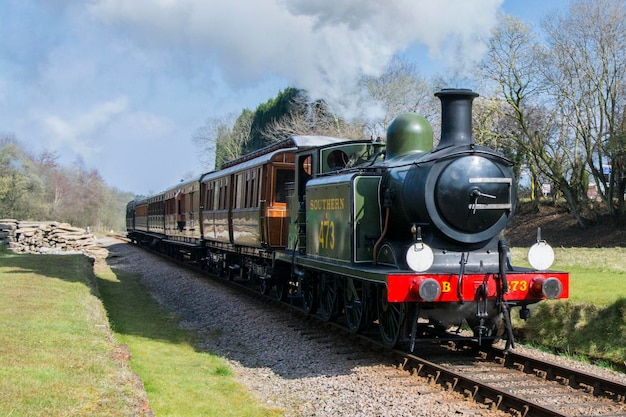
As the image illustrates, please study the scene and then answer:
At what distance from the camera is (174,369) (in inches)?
318

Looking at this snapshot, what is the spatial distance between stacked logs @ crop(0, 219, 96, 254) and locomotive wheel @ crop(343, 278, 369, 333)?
20.4 m

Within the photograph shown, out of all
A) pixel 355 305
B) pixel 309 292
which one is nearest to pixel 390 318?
pixel 355 305

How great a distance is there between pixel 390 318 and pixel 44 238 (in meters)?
22.9

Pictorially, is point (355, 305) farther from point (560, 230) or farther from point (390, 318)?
point (560, 230)

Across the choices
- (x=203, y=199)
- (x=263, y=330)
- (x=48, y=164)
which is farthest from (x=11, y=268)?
(x=48, y=164)

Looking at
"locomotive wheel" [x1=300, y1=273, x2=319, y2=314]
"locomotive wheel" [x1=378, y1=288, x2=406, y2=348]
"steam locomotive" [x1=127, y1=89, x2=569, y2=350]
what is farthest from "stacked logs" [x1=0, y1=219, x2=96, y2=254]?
"locomotive wheel" [x1=378, y1=288, x2=406, y2=348]

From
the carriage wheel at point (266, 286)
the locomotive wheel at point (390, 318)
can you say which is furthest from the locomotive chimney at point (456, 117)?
the carriage wheel at point (266, 286)

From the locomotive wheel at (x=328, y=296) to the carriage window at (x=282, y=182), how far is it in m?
2.96

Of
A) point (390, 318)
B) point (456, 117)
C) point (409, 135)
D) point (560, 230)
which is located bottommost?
point (390, 318)

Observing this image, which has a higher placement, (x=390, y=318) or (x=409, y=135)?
(x=409, y=135)

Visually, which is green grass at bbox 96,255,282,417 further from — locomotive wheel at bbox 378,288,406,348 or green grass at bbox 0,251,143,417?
locomotive wheel at bbox 378,288,406,348

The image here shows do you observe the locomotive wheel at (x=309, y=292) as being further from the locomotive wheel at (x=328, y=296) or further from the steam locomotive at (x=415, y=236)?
the locomotive wheel at (x=328, y=296)

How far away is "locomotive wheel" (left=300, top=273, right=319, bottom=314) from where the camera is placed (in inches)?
422

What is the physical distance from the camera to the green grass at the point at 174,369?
6477mm
